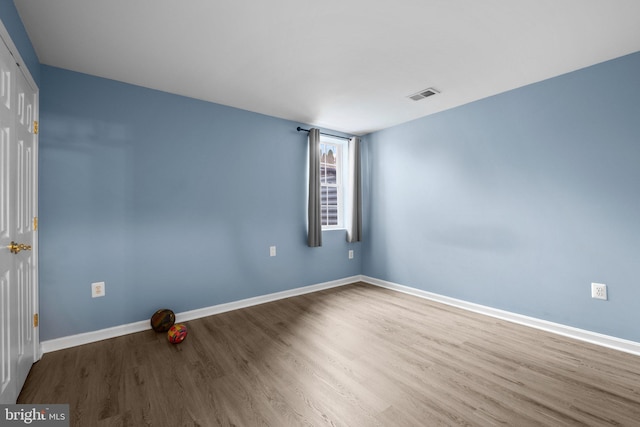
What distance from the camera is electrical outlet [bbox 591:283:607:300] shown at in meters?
2.53

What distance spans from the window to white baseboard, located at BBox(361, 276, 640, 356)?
4.96 ft

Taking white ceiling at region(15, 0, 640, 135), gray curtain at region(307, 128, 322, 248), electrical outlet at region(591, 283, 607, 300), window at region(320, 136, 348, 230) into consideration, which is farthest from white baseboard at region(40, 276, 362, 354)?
electrical outlet at region(591, 283, 607, 300)

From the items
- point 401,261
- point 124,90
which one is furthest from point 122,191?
point 401,261

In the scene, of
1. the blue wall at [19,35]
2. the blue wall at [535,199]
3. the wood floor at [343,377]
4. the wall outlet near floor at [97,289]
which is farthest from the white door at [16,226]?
the blue wall at [535,199]

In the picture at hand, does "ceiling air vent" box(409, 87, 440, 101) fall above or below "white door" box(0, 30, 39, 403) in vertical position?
above

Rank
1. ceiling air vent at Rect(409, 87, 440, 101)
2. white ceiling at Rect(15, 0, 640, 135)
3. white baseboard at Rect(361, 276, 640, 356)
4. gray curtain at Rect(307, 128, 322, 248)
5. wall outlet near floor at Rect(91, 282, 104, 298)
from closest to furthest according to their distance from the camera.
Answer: white ceiling at Rect(15, 0, 640, 135) < white baseboard at Rect(361, 276, 640, 356) < wall outlet near floor at Rect(91, 282, 104, 298) < ceiling air vent at Rect(409, 87, 440, 101) < gray curtain at Rect(307, 128, 322, 248)

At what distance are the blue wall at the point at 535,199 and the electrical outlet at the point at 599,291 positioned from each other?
4 centimetres

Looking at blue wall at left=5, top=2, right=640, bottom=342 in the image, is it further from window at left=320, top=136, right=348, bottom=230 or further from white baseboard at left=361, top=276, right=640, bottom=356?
window at left=320, top=136, right=348, bottom=230

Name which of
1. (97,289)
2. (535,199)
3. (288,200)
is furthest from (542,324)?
(97,289)

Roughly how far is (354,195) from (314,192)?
800 mm

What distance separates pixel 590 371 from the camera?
212 centimetres

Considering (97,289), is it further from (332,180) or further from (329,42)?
(332,180)

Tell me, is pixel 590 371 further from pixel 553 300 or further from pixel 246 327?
pixel 246 327

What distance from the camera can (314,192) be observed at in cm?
410
